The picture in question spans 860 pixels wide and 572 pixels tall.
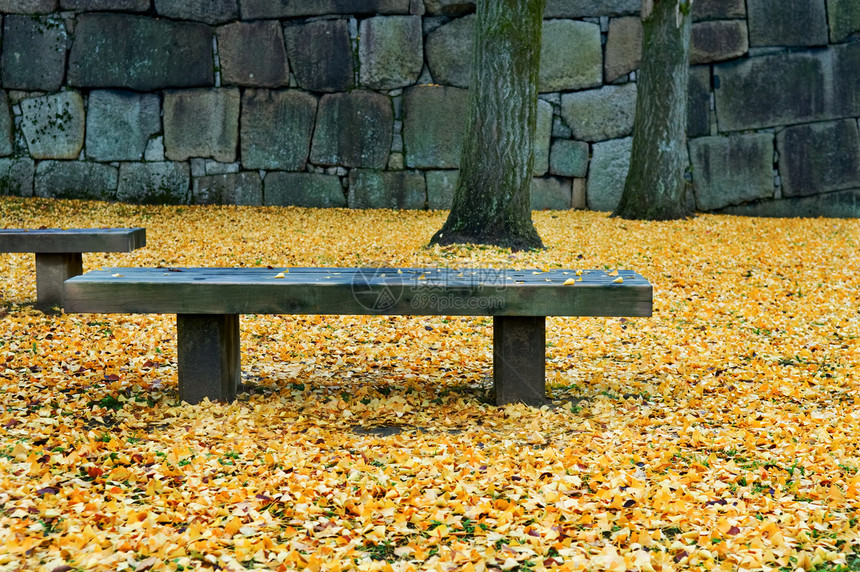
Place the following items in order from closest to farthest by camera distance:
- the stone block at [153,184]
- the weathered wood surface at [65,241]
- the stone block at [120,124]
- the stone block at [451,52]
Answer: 1. the weathered wood surface at [65,241]
2. the stone block at [451,52]
3. the stone block at [120,124]
4. the stone block at [153,184]

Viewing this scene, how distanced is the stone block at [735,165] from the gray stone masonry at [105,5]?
22.3 feet

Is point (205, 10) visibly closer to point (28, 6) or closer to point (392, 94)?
point (28, 6)

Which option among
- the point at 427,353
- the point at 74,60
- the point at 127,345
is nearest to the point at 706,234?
the point at 427,353

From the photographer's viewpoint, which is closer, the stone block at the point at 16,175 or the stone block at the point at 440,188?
the stone block at the point at 440,188

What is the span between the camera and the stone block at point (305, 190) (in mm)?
10094

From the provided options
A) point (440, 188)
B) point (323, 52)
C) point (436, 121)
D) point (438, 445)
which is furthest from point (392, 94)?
point (438, 445)

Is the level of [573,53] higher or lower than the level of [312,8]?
lower

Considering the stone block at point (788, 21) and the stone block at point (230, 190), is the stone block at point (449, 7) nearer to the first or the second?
the stone block at point (230, 190)

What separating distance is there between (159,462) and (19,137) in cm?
874

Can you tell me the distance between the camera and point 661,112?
859 centimetres

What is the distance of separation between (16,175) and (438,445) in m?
9.01

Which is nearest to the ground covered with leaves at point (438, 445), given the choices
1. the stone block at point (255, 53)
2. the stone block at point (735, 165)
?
the stone block at point (735, 165)

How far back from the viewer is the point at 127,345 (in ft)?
15.0

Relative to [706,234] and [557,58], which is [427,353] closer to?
[706,234]
